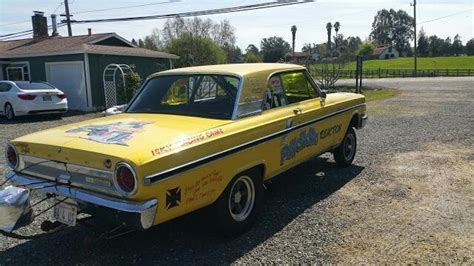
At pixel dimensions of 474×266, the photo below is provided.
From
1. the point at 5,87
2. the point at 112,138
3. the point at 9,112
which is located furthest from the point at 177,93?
the point at 5,87

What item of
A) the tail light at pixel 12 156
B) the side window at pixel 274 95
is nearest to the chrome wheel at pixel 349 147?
the side window at pixel 274 95

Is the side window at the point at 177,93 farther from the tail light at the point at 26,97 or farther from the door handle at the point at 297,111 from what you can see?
the tail light at the point at 26,97

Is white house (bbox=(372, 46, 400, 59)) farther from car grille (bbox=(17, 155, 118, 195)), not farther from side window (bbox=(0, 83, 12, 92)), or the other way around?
car grille (bbox=(17, 155, 118, 195))

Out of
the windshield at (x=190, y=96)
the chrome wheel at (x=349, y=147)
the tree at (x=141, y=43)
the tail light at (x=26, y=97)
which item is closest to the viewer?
the windshield at (x=190, y=96)

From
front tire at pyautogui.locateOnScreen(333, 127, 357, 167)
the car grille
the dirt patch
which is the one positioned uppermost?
the car grille

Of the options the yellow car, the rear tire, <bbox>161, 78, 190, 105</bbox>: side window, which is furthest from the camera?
the rear tire

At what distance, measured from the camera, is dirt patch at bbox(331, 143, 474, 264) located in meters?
3.93

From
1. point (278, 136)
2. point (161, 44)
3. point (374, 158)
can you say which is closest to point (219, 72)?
point (278, 136)

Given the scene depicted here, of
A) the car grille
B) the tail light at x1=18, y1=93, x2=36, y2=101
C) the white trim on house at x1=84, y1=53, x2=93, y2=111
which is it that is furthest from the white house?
the car grille

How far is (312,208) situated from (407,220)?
1.03 metres

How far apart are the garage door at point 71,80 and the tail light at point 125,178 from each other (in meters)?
16.0

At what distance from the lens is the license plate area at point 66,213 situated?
12.0 feet

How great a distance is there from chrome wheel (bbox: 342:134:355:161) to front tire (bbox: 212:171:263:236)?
271 cm

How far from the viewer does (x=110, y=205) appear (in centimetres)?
336
